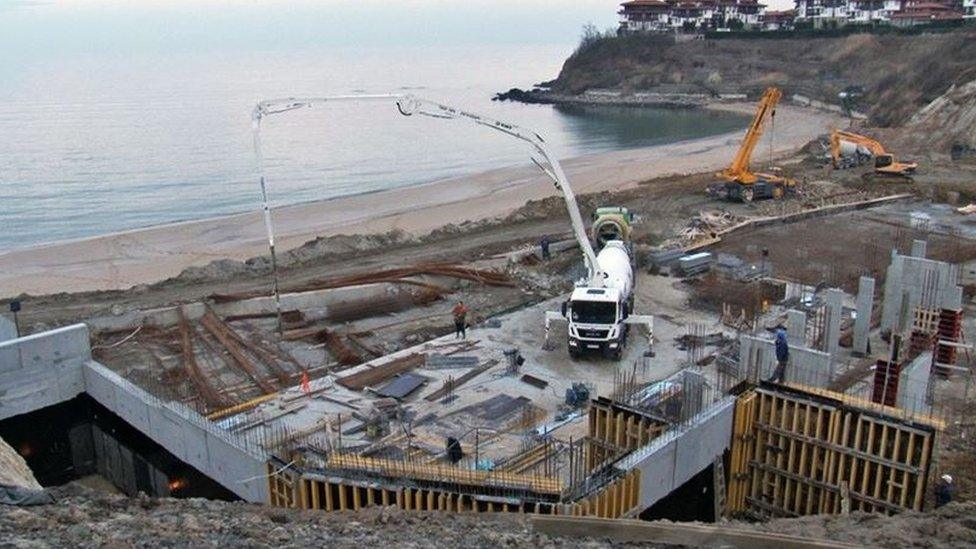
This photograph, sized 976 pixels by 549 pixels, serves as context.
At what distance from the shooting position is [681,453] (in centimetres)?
1352

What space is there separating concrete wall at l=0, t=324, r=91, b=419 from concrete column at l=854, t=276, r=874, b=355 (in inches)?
668

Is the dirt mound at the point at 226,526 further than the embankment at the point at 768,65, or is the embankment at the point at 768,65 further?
the embankment at the point at 768,65

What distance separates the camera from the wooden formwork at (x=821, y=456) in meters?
13.2

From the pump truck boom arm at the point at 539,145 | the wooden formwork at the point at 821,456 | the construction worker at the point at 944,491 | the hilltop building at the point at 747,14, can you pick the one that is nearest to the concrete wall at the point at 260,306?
the pump truck boom arm at the point at 539,145

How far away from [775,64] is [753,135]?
2942 inches

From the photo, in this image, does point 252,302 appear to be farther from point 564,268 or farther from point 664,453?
point 664,453

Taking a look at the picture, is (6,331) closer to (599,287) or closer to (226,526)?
(226,526)

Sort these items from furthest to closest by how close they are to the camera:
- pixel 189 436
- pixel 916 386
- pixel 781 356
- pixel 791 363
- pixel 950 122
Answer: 1. pixel 950 122
2. pixel 791 363
3. pixel 781 356
4. pixel 189 436
5. pixel 916 386

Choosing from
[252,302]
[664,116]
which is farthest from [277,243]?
[664,116]

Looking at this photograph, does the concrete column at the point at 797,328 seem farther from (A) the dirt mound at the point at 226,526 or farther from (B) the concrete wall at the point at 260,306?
(B) the concrete wall at the point at 260,306

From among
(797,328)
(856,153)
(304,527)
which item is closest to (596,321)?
(797,328)

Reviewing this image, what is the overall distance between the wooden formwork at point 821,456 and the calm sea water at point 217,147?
127 ft

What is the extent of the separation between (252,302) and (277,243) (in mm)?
15632

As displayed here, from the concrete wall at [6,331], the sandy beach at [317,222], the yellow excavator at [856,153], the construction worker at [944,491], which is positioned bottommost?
the sandy beach at [317,222]
